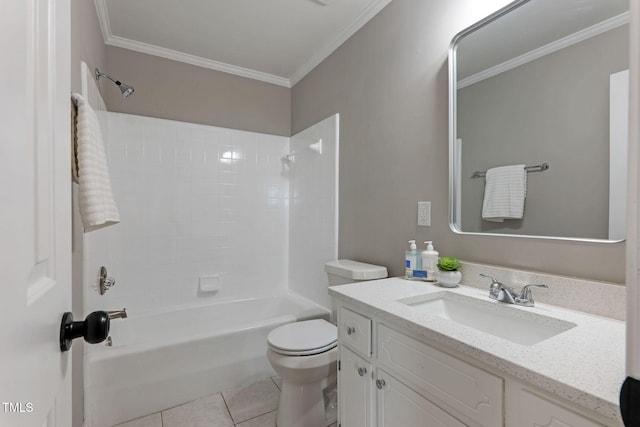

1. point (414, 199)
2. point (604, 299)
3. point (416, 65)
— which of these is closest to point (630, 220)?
point (604, 299)

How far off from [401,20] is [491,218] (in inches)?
48.7

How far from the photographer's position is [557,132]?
1.08m

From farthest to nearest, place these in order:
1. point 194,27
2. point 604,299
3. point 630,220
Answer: point 194,27 → point 604,299 → point 630,220

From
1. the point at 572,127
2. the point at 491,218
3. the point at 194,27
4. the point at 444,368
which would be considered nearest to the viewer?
the point at 444,368

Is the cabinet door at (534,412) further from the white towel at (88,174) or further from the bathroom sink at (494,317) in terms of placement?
the white towel at (88,174)

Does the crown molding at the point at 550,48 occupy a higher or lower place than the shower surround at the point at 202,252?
higher

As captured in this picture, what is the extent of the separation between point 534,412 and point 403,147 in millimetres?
1340

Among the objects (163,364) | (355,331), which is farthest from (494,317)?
(163,364)

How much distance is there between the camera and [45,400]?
44cm

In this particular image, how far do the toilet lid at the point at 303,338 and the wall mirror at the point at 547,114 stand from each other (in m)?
0.93

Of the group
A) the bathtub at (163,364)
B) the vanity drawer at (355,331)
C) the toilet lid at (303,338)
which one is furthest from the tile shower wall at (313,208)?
the vanity drawer at (355,331)

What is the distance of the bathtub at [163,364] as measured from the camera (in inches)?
66.1

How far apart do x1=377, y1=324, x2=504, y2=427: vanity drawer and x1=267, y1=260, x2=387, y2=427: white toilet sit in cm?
66

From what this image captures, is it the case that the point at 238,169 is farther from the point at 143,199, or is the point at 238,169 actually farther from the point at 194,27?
the point at 194,27
